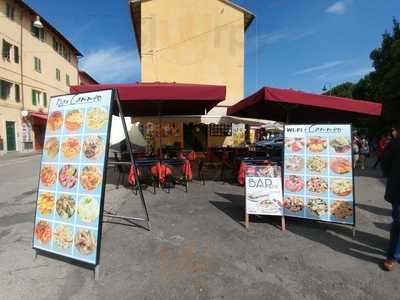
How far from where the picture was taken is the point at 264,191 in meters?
4.73

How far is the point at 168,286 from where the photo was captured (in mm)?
3020

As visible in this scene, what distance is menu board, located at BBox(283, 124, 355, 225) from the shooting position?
4441 mm

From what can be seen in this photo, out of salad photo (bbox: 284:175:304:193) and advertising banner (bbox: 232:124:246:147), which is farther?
advertising banner (bbox: 232:124:246:147)

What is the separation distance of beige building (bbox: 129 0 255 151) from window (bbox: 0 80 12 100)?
1146cm

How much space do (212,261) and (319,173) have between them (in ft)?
7.39

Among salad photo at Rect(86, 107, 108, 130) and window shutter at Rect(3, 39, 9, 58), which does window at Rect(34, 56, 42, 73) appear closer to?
window shutter at Rect(3, 39, 9, 58)

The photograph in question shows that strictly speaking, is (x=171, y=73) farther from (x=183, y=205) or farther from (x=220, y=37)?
(x=183, y=205)

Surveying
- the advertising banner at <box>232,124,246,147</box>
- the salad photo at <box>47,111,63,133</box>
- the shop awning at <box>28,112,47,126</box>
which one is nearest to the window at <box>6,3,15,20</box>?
the shop awning at <box>28,112,47,126</box>

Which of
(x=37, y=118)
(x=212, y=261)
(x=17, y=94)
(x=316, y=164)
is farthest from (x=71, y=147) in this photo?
(x=37, y=118)

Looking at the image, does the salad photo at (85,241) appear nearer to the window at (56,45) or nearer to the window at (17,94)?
the window at (17,94)

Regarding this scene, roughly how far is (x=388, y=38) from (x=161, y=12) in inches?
829

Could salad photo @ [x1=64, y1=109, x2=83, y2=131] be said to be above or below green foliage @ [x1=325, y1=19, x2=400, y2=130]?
below

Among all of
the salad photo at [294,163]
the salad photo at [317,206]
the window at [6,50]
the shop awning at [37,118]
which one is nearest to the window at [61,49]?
the window at [6,50]

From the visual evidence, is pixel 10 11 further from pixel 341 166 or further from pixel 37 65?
pixel 341 166
